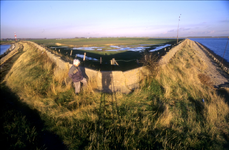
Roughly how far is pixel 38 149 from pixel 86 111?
5.51 ft

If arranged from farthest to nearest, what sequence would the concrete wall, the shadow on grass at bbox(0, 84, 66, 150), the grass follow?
the concrete wall < the grass < the shadow on grass at bbox(0, 84, 66, 150)


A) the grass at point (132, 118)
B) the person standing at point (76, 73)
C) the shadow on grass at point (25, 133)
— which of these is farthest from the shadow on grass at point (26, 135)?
the person standing at point (76, 73)

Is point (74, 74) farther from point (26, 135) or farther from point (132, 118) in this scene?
point (132, 118)

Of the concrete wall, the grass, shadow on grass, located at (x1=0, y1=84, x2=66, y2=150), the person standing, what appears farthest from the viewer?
the concrete wall

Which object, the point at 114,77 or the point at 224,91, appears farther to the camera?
the point at 224,91

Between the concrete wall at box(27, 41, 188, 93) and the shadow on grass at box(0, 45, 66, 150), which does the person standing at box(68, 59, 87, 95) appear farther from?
the shadow on grass at box(0, 45, 66, 150)

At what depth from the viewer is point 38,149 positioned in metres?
2.85

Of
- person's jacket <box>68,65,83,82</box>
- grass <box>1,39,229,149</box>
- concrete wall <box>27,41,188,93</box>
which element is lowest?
grass <box>1,39,229,149</box>

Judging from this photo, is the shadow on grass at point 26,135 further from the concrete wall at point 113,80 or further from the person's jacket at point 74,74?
the concrete wall at point 113,80

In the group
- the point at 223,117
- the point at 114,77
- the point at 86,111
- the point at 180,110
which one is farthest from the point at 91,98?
the point at 223,117

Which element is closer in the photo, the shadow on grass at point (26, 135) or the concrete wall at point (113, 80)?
the shadow on grass at point (26, 135)

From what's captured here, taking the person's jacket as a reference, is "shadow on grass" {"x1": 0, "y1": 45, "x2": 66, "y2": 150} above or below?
below

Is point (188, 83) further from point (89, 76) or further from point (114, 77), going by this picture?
point (89, 76)

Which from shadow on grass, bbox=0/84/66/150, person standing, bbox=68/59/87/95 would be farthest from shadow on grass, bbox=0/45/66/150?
person standing, bbox=68/59/87/95
